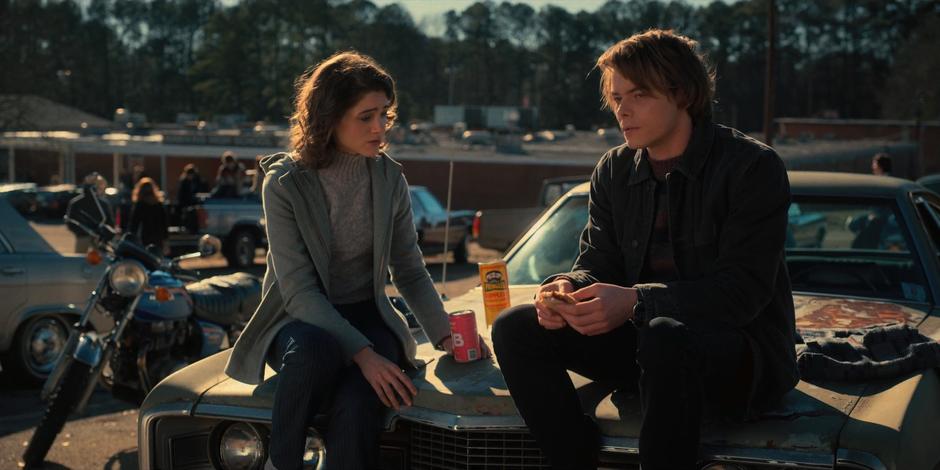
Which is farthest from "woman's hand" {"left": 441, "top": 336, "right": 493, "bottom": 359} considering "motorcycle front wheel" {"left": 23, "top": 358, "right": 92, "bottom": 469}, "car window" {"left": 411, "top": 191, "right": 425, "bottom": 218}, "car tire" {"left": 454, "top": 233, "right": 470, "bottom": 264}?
"car tire" {"left": 454, "top": 233, "right": 470, "bottom": 264}

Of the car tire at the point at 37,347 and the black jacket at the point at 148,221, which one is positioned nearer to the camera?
the car tire at the point at 37,347

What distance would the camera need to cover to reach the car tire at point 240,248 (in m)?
20.6

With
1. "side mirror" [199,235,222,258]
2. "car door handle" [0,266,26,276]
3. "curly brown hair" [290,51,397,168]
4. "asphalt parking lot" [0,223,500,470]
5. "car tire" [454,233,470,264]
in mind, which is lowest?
"car tire" [454,233,470,264]

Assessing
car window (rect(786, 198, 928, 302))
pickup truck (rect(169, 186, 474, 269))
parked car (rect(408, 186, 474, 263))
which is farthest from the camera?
parked car (rect(408, 186, 474, 263))

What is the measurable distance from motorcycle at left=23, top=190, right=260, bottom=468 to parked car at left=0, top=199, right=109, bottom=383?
1680 mm

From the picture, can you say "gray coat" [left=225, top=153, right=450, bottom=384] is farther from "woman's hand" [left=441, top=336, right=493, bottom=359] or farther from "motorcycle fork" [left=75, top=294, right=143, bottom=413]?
"motorcycle fork" [left=75, top=294, right=143, bottom=413]

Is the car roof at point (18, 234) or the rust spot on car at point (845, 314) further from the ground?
the rust spot on car at point (845, 314)

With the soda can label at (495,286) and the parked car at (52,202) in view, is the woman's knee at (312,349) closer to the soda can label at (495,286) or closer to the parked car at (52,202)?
the soda can label at (495,286)

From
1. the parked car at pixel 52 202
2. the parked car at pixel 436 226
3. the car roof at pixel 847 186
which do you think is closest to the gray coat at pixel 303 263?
the car roof at pixel 847 186

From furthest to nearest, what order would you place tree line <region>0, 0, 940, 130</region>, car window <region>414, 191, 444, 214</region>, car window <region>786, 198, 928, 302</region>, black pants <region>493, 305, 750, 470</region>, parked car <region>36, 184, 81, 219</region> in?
1. tree line <region>0, 0, 940, 130</region>
2. parked car <region>36, 184, 81, 219</region>
3. car window <region>414, 191, 444, 214</region>
4. car window <region>786, 198, 928, 302</region>
5. black pants <region>493, 305, 750, 470</region>

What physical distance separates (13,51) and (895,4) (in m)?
63.4

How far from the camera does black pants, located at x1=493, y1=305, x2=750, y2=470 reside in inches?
126

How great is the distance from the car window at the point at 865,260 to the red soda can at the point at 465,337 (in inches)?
70.4

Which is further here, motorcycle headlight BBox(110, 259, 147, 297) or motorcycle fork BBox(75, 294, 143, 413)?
motorcycle headlight BBox(110, 259, 147, 297)
